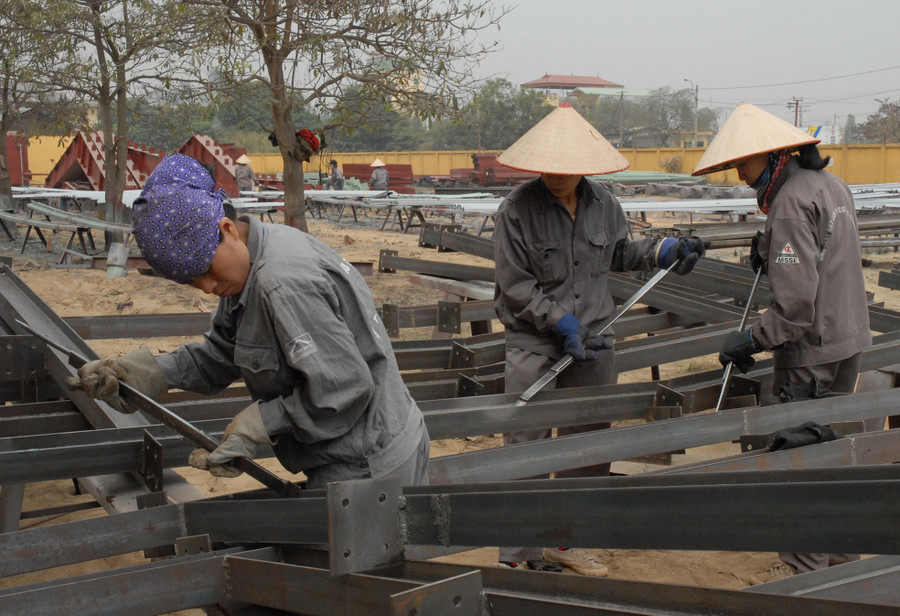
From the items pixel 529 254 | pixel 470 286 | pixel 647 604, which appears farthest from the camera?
pixel 470 286

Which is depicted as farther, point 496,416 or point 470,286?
point 470,286

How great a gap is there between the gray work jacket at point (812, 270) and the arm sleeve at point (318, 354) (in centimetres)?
186

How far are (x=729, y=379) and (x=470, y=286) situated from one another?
3.10 m

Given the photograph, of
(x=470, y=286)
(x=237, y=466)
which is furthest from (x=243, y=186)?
(x=237, y=466)

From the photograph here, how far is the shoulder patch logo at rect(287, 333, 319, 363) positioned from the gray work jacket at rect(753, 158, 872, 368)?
77.0 inches

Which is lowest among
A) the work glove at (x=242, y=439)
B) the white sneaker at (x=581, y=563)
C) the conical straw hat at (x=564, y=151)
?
the white sneaker at (x=581, y=563)

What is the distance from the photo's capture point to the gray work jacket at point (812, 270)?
3.22 meters

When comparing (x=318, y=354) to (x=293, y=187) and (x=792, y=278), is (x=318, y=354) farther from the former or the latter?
(x=293, y=187)

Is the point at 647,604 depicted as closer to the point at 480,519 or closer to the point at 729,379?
the point at 480,519

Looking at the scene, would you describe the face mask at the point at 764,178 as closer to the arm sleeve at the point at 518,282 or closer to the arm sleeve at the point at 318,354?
the arm sleeve at the point at 518,282

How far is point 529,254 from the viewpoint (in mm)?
3596

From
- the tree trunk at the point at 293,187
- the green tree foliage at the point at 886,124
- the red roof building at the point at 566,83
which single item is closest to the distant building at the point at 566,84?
the red roof building at the point at 566,83

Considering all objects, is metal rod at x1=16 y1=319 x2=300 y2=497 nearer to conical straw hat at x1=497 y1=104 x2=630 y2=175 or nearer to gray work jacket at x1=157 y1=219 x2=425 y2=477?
gray work jacket at x1=157 y1=219 x2=425 y2=477

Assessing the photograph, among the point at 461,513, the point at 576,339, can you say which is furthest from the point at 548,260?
the point at 461,513
